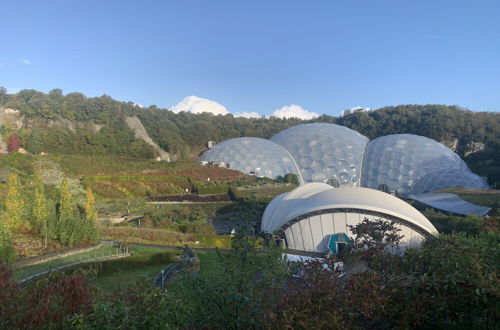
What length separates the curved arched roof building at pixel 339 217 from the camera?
15195 millimetres

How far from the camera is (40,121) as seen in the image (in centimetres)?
6041

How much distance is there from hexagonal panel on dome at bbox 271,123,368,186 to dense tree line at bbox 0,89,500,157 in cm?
2258

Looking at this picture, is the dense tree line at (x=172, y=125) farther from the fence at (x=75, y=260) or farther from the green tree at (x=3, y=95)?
the fence at (x=75, y=260)

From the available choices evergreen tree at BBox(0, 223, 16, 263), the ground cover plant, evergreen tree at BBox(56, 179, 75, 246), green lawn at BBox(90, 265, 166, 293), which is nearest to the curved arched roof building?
the ground cover plant

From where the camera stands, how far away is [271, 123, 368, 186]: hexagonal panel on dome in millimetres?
41125

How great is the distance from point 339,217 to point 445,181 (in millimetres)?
25503

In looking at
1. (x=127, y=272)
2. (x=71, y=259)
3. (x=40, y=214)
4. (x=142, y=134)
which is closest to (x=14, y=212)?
(x=40, y=214)

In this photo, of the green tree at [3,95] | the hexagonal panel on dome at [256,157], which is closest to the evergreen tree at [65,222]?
the hexagonal panel on dome at [256,157]

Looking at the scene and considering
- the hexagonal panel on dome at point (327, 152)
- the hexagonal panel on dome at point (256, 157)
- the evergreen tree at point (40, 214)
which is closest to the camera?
the evergreen tree at point (40, 214)

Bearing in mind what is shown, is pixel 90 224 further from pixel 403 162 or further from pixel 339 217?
pixel 403 162

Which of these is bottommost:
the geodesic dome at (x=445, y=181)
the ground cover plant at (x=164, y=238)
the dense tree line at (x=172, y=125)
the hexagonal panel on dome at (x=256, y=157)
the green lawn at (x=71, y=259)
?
the ground cover plant at (x=164, y=238)

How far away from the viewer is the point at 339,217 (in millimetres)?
15727

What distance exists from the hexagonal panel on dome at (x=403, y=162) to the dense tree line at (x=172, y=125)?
764 inches

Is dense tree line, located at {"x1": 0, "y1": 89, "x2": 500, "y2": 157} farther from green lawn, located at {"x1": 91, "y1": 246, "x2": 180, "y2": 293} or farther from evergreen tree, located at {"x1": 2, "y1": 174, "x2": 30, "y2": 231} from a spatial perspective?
green lawn, located at {"x1": 91, "y1": 246, "x2": 180, "y2": 293}
